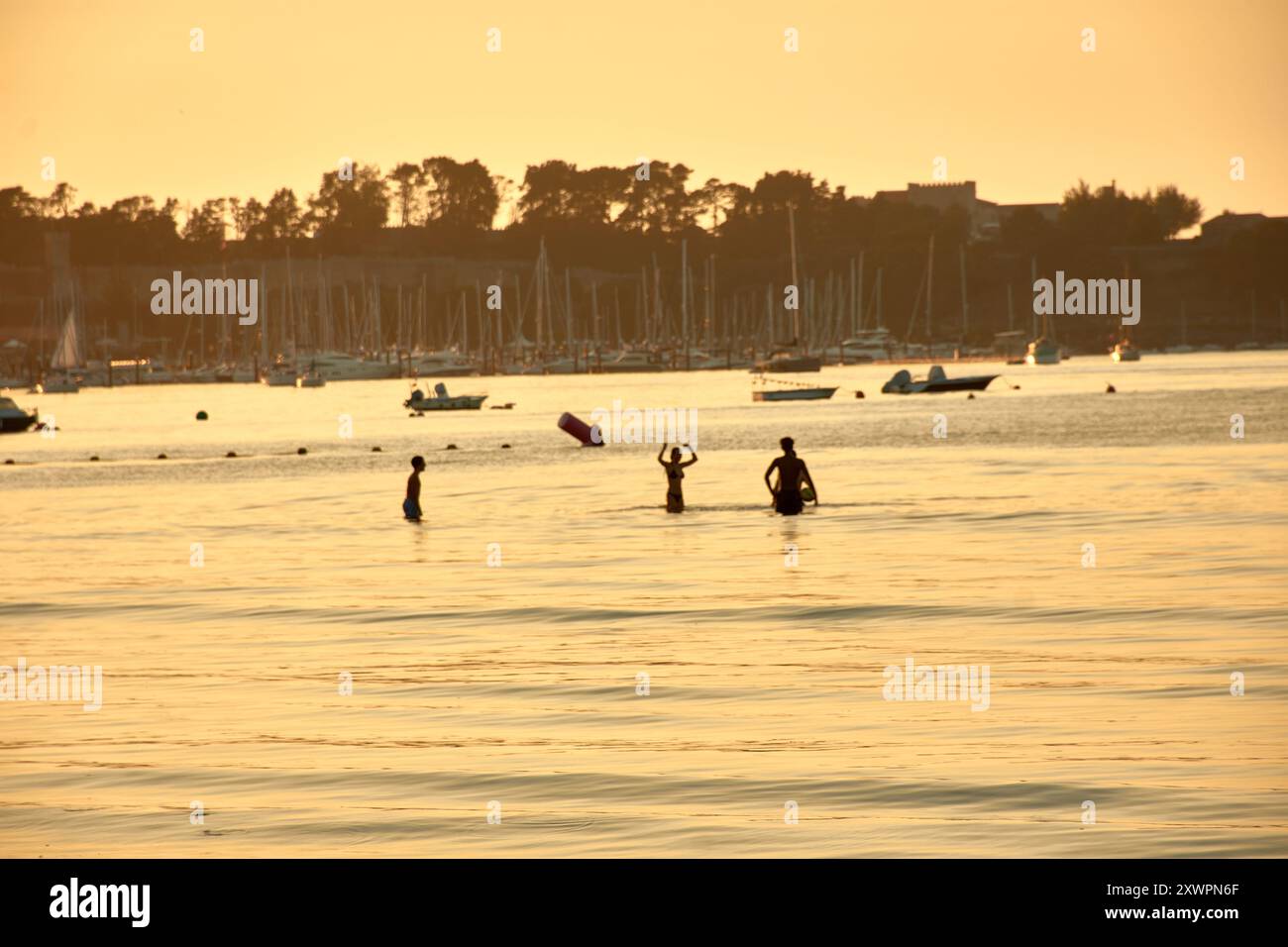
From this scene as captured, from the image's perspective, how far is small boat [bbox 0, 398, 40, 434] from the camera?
11531 cm

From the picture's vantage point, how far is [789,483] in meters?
42.7

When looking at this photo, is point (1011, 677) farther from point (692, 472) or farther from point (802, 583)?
point (692, 472)

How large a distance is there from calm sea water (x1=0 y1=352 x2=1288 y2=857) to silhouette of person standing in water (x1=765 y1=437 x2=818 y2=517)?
666 mm

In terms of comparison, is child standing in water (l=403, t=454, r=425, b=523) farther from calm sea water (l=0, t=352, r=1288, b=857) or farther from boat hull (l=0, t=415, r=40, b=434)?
boat hull (l=0, t=415, r=40, b=434)

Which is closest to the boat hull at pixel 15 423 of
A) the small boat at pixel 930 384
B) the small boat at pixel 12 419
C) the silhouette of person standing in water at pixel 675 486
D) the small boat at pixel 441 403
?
the small boat at pixel 12 419

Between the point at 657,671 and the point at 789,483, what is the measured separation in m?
20.2

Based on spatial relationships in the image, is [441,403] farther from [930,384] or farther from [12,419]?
[930,384]

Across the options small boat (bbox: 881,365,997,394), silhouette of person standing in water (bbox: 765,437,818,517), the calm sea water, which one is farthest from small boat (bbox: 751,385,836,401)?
silhouette of person standing in water (bbox: 765,437,818,517)

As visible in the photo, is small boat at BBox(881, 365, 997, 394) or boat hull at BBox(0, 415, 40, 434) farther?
small boat at BBox(881, 365, 997, 394)

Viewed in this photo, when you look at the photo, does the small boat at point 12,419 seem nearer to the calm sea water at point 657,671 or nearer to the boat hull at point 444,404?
the boat hull at point 444,404

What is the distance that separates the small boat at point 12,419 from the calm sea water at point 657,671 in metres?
58.7

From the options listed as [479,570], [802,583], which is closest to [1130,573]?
[802,583]
